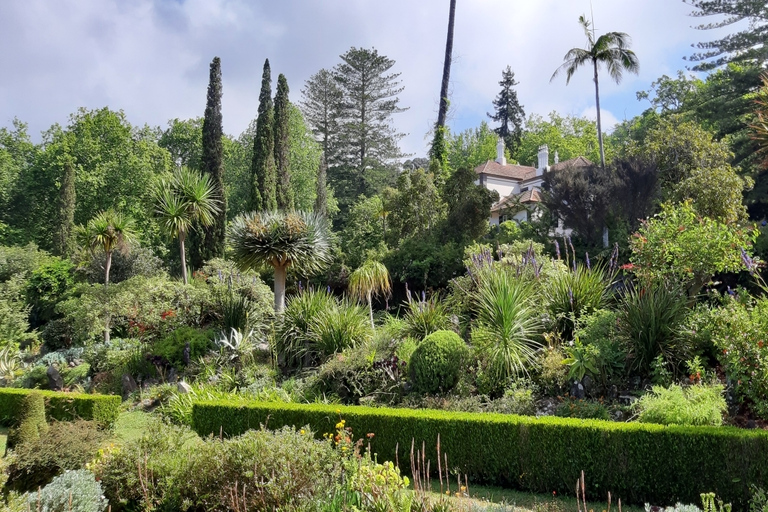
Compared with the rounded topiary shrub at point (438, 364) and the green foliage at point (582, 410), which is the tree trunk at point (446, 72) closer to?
the rounded topiary shrub at point (438, 364)

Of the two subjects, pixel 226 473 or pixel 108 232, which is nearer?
pixel 226 473

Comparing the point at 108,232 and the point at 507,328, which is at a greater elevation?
the point at 108,232

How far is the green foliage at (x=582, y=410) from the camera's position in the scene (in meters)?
7.03

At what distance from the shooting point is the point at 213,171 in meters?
24.2

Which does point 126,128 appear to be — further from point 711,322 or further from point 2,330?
point 711,322

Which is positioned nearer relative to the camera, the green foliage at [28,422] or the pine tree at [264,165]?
the green foliage at [28,422]

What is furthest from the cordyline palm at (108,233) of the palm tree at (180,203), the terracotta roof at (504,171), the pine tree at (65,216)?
the terracotta roof at (504,171)

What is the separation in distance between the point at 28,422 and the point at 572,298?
8.36 metres

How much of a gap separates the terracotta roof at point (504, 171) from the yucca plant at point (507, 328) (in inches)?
1156

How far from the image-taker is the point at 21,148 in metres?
36.9

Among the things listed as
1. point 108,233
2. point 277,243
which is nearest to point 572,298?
point 277,243

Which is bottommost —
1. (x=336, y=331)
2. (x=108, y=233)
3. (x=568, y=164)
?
(x=336, y=331)

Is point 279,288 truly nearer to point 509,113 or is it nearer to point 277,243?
point 277,243

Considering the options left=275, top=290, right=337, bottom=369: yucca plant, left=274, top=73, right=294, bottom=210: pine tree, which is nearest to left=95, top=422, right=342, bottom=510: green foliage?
left=275, top=290, right=337, bottom=369: yucca plant
